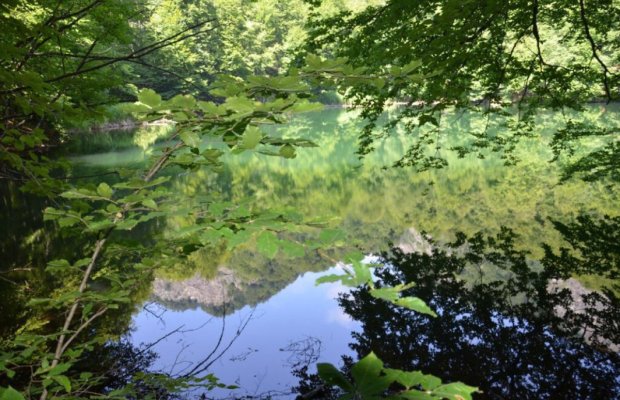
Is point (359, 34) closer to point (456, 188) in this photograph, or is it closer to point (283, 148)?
point (283, 148)

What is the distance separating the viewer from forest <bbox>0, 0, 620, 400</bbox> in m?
1.22

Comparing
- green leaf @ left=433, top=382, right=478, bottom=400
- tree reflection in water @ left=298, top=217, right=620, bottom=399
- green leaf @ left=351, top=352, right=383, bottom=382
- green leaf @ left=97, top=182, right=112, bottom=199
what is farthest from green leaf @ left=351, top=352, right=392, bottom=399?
tree reflection in water @ left=298, top=217, right=620, bottom=399

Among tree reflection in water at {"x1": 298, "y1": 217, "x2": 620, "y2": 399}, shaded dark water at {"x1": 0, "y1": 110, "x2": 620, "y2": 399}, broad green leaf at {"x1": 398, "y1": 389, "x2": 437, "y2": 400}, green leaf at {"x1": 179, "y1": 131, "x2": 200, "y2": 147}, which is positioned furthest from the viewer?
shaded dark water at {"x1": 0, "y1": 110, "x2": 620, "y2": 399}

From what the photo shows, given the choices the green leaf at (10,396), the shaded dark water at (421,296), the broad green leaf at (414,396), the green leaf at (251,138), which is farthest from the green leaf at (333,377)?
the green leaf at (10,396)

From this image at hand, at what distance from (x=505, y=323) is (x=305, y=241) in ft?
14.4

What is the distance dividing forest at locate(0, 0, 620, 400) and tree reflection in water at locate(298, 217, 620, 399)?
29 millimetres

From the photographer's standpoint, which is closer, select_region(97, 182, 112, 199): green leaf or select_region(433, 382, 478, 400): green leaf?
select_region(433, 382, 478, 400): green leaf

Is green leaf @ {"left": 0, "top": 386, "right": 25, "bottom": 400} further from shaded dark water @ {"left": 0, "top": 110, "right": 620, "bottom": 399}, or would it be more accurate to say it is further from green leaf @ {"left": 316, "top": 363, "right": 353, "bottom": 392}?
green leaf @ {"left": 316, "top": 363, "right": 353, "bottom": 392}

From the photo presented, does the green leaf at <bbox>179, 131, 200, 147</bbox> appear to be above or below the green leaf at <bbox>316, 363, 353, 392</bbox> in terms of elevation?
above

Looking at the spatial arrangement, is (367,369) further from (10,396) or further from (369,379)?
(10,396)

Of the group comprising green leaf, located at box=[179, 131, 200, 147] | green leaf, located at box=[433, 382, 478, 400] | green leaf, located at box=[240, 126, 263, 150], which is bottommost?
green leaf, located at box=[433, 382, 478, 400]

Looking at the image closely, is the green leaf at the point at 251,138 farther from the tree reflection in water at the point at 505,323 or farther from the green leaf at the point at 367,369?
the tree reflection in water at the point at 505,323

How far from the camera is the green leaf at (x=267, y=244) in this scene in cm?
92

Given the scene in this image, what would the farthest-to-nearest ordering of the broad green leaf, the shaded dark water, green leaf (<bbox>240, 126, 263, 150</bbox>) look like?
the shaded dark water < green leaf (<bbox>240, 126, 263, 150</bbox>) < the broad green leaf
